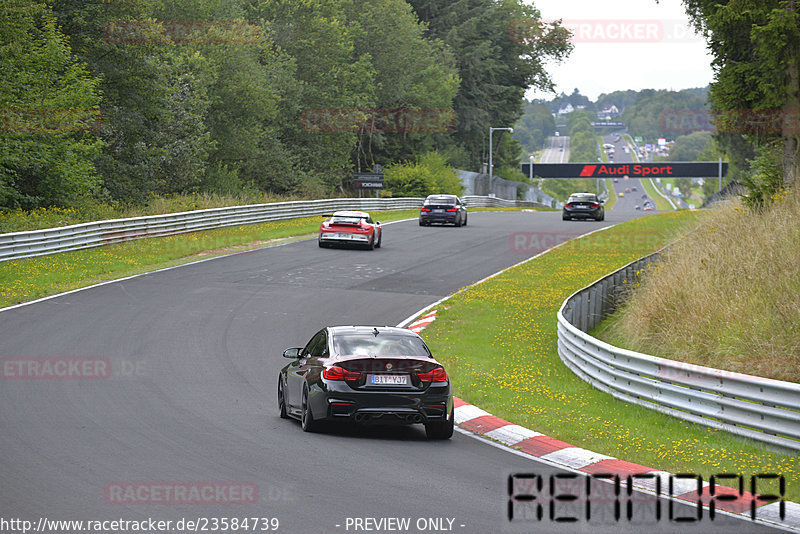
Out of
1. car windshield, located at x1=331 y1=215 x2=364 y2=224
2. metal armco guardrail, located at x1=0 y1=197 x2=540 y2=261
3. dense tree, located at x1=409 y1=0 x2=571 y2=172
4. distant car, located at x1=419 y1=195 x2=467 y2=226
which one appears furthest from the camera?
dense tree, located at x1=409 y1=0 x2=571 y2=172

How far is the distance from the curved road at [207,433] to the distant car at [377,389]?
0.29 meters

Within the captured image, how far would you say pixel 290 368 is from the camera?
41.3ft

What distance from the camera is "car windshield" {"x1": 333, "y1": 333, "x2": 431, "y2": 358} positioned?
11.5 metres

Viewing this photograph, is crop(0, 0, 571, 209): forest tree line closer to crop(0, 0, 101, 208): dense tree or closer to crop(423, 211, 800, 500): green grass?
crop(0, 0, 101, 208): dense tree

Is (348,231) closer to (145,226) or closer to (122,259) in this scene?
(145,226)

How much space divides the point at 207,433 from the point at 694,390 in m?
5.95

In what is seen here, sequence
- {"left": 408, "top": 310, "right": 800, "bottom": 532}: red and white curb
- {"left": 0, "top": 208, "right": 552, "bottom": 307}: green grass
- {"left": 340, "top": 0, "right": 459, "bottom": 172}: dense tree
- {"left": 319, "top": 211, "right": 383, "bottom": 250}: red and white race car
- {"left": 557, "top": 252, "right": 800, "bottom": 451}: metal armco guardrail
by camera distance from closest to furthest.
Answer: {"left": 408, "top": 310, "right": 800, "bottom": 532}: red and white curb
{"left": 557, "top": 252, "right": 800, "bottom": 451}: metal armco guardrail
{"left": 0, "top": 208, "right": 552, "bottom": 307}: green grass
{"left": 319, "top": 211, "right": 383, "bottom": 250}: red and white race car
{"left": 340, "top": 0, "right": 459, "bottom": 172}: dense tree

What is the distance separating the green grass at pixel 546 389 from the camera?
423 inches

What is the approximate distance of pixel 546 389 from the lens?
49.1ft

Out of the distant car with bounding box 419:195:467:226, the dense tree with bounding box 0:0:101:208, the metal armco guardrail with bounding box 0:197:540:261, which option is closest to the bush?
the metal armco guardrail with bounding box 0:197:540:261

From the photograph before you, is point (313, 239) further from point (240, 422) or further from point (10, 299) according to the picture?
point (240, 422)

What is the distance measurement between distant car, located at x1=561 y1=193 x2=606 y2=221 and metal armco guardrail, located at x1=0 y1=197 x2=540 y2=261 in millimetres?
11869

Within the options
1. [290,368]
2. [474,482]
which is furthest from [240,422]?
[474,482]

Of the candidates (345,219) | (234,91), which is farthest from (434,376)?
(234,91)
